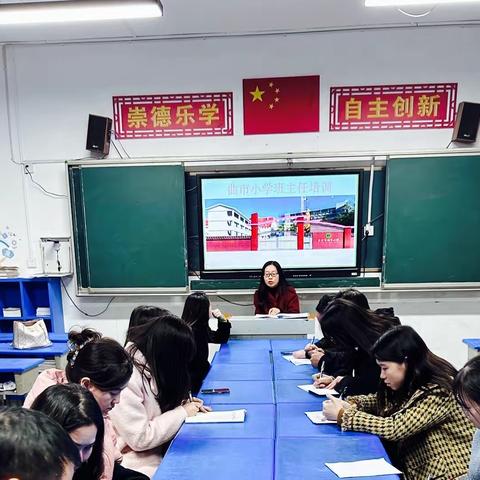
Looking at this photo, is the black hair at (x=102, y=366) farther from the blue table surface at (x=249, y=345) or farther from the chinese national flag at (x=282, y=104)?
the chinese national flag at (x=282, y=104)

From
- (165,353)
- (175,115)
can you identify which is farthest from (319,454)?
(175,115)

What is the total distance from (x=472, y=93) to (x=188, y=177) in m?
3.04

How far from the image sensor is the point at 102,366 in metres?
1.49

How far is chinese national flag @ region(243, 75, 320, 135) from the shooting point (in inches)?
156

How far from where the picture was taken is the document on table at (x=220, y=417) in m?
1.87

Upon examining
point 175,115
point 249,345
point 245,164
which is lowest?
point 249,345

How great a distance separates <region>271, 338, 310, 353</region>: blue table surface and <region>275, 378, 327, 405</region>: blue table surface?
679 mm

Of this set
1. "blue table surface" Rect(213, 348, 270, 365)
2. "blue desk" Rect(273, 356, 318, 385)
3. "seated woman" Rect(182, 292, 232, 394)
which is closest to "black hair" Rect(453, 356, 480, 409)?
"blue desk" Rect(273, 356, 318, 385)

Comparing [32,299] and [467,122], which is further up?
[467,122]

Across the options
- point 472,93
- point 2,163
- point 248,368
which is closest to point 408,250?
point 472,93

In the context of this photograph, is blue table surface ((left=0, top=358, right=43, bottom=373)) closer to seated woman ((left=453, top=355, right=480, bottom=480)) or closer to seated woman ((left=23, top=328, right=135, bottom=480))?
seated woman ((left=23, top=328, right=135, bottom=480))

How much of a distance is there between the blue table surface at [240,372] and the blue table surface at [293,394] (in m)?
0.14

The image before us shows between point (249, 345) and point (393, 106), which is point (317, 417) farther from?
point (393, 106)

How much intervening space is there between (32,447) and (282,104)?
3827 millimetres
